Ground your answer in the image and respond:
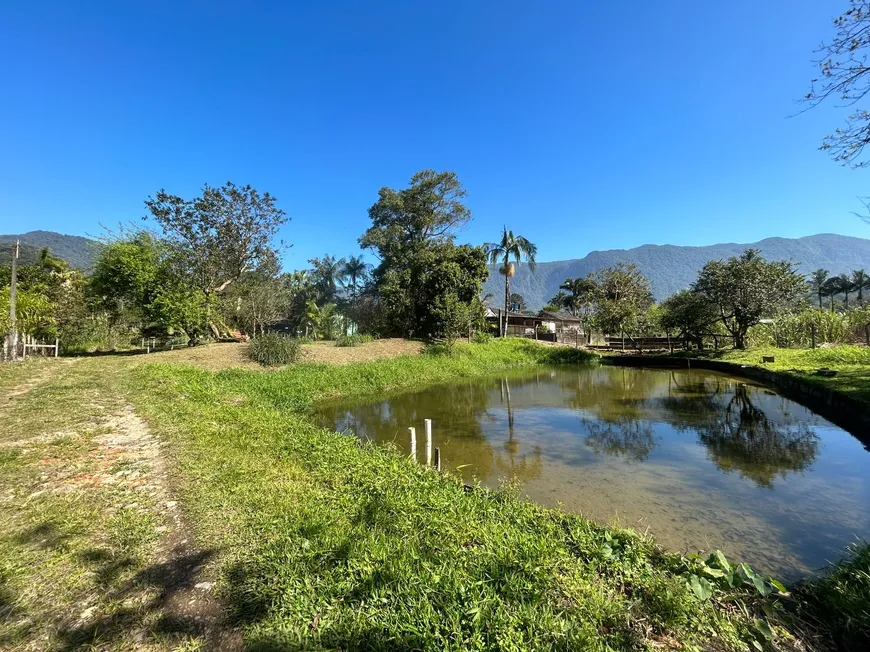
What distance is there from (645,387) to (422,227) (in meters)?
23.1

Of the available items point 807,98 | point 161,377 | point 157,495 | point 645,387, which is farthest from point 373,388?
point 807,98

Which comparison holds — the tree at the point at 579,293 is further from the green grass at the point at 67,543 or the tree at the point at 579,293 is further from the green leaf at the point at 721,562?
the green grass at the point at 67,543

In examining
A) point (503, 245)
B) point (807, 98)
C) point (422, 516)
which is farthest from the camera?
point (503, 245)

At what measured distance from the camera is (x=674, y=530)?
5.34m

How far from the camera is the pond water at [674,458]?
5.36 m

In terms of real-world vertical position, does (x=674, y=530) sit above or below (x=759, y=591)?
below

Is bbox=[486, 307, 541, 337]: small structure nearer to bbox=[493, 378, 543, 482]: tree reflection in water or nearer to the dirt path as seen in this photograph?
bbox=[493, 378, 543, 482]: tree reflection in water

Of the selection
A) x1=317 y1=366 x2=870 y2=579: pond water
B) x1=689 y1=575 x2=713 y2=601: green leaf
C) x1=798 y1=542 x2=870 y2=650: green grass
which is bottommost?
x1=317 y1=366 x2=870 y2=579: pond water

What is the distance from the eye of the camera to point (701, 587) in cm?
320

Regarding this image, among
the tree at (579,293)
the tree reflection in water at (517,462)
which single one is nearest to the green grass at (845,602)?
the tree reflection in water at (517,462)

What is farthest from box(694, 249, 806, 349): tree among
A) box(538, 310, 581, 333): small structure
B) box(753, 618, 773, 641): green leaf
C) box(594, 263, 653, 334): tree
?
box(753, 618, 773, 641): green leaf

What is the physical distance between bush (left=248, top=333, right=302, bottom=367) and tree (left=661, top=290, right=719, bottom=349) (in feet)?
86.3

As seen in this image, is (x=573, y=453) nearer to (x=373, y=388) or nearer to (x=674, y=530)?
(x=674, y=530)

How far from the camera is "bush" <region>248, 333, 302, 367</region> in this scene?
55.1 feet
